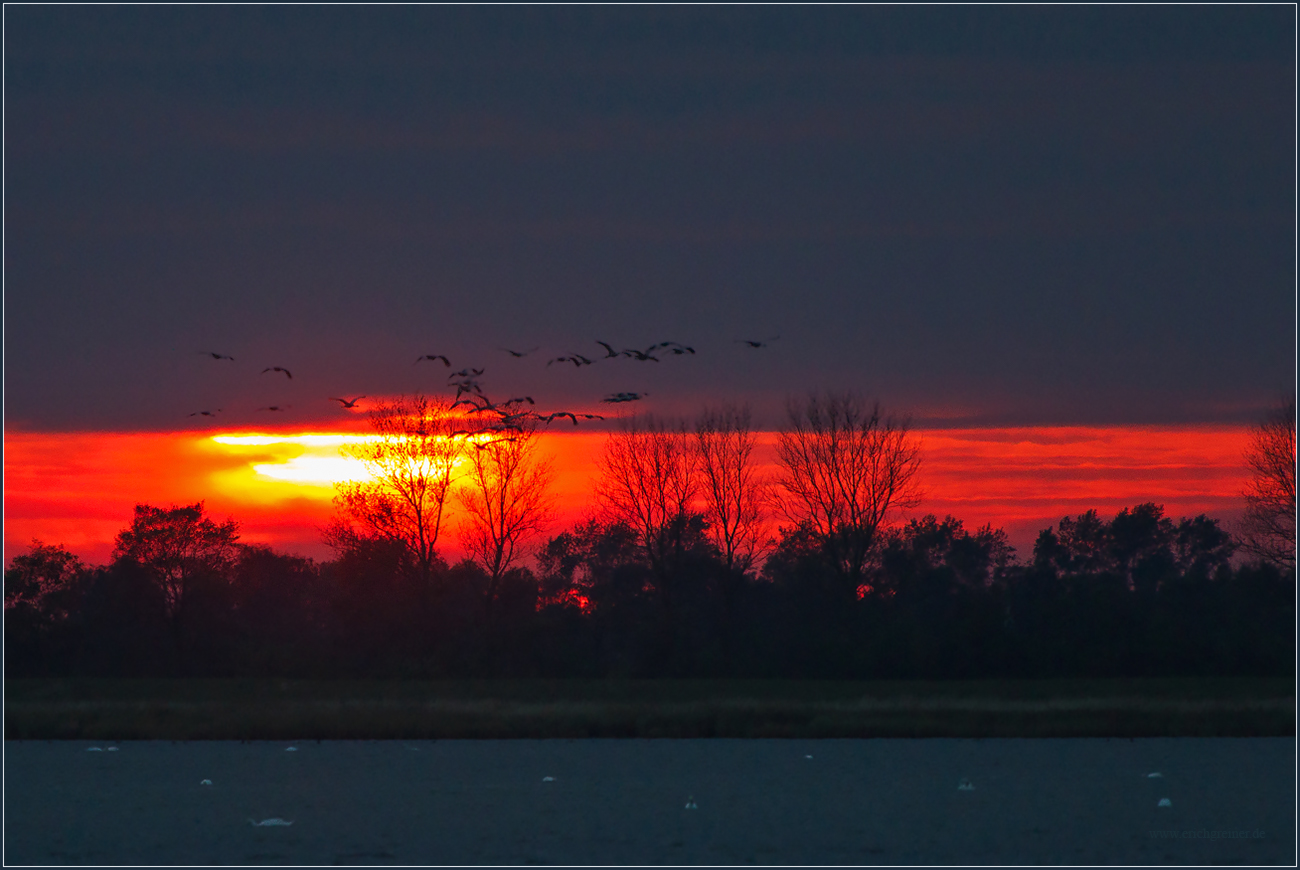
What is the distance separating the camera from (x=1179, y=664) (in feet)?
157

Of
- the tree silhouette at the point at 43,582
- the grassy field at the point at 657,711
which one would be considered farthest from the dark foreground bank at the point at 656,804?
the tree silhouette at the point at 43,582

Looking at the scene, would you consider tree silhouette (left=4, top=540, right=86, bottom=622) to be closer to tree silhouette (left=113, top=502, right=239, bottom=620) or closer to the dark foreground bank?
tree silhouette (left=113, top=502, right=239, bottom=620)

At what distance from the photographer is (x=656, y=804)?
20.9m

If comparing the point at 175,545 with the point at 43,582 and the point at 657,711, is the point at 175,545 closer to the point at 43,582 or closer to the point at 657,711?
the point at 43,582

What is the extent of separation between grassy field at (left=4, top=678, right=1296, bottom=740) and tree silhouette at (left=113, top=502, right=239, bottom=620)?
11251mm

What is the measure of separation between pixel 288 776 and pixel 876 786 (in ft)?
32.4

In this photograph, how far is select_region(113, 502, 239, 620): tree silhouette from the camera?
56.6 meters

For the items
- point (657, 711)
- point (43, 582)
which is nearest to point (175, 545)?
point (43, 582)

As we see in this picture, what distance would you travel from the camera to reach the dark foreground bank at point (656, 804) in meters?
16.8

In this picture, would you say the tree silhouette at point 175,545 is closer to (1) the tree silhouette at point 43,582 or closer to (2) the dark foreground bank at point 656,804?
(1) the tree silhouette at point 43,582

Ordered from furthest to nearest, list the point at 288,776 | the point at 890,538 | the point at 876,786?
the point at 890,538 < the point at 288,776 < the point at 876,786

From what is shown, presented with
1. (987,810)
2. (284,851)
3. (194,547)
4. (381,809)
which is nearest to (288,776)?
(381,809)

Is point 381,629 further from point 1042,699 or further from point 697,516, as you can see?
point 1042,699

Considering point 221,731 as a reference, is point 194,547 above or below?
above
